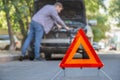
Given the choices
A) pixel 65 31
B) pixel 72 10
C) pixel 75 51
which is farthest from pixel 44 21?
pixel 75 51

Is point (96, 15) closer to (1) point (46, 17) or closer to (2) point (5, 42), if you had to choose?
(2) point (5, 42)

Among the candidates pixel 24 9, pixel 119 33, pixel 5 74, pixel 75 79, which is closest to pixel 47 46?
pixel 24 9

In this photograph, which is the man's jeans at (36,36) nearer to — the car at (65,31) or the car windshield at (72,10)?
the car at (65,31)

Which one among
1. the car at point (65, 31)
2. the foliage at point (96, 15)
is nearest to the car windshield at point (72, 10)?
the car at point (65, 31)

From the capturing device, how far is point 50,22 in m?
16.0

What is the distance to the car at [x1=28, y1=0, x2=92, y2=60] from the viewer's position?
1600cm

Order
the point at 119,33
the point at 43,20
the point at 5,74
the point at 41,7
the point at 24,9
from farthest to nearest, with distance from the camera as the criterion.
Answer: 1. the point at 119,33
2. the point at 24,9
3. the point at 41,7
4. the point at 43,20
5. the point at 5,74

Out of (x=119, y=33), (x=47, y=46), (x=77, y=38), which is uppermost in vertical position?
(x=77, y=38)

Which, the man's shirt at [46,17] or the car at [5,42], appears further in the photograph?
the car at [5,42]

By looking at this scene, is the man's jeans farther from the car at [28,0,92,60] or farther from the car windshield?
the car windshield

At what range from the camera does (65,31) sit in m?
16.0

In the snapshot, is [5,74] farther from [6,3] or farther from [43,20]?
[6,3]

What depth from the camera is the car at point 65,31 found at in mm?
16000

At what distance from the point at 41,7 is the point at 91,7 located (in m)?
13.4
